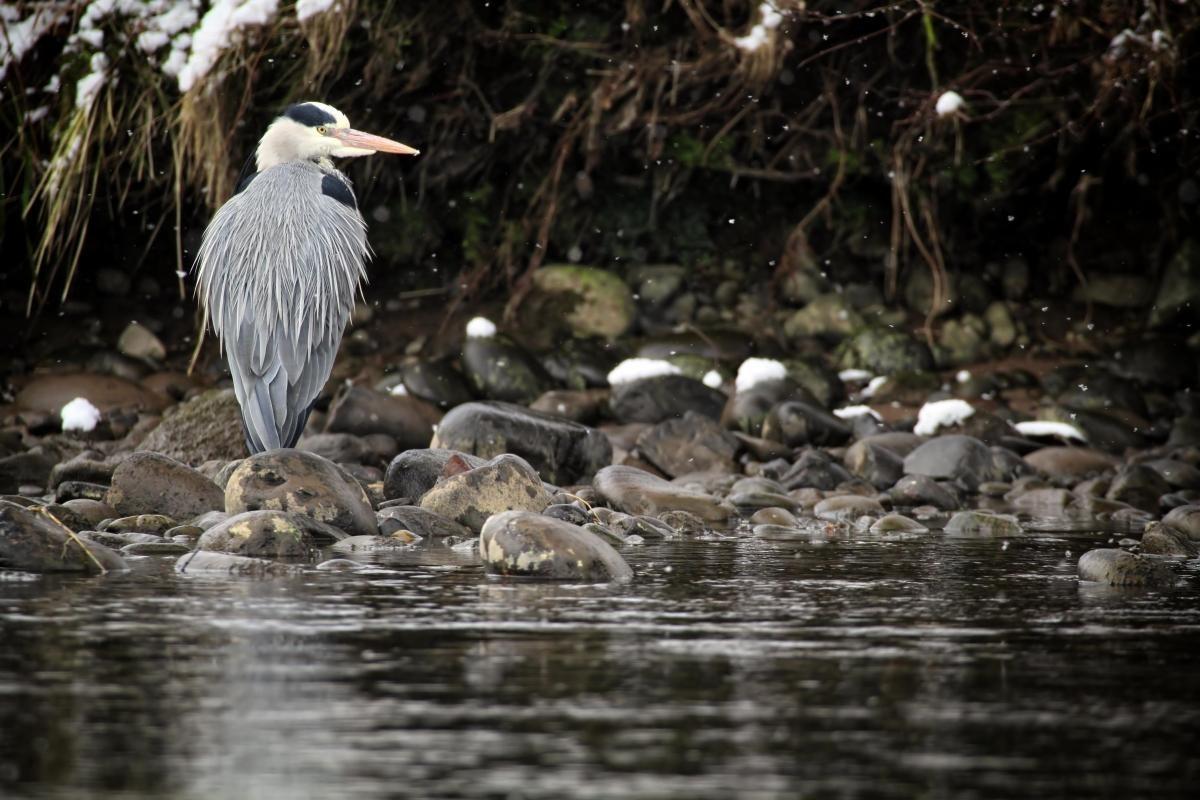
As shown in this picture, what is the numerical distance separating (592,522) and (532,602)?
1.89 m

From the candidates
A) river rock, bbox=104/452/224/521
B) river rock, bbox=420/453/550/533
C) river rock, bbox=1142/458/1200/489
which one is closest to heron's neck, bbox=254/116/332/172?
river rock, bbox=104/452/224/521

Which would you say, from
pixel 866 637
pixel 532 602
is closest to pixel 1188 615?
pixel 866 637

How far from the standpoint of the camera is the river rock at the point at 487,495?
5820 millimetres

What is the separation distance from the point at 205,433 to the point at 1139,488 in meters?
4.34

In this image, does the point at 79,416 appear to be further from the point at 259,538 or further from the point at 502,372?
the point at 259,538

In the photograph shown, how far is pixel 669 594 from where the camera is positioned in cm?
414

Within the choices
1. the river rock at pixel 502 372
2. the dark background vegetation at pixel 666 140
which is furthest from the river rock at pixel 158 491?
the river rock at pixel 502 372

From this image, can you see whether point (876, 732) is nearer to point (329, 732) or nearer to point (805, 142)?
point (329, 732)

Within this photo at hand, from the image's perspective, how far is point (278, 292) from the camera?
6.22m

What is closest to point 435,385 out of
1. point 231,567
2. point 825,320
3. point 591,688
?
point 825,320

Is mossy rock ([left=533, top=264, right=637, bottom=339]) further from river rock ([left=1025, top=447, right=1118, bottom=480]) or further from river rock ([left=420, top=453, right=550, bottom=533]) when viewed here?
river rock ([left=420, top=453, right=550, bottom=533])

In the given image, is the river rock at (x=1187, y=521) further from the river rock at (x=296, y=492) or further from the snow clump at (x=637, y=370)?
the snow clump at (x=637, y=370)

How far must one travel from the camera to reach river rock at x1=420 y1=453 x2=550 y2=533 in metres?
5.82

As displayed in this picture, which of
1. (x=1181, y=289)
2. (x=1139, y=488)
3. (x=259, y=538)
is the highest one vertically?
(x=1181, y=289)
